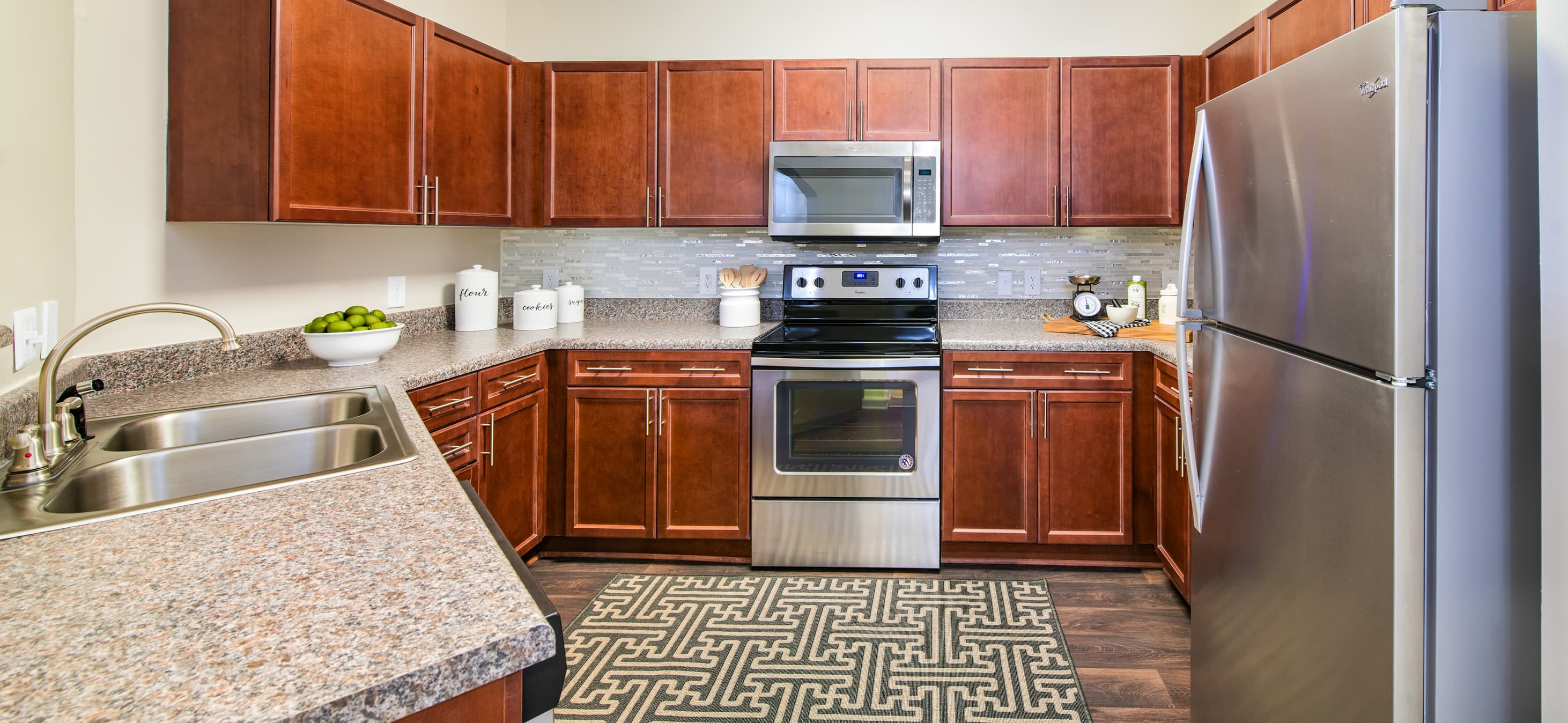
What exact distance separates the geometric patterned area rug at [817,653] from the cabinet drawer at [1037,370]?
27.1 inches

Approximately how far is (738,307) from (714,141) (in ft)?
2.14

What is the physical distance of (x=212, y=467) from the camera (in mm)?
1464

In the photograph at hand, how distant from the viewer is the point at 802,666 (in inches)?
88.1

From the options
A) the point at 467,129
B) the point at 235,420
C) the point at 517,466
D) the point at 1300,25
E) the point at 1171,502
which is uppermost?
the point at 1300,25

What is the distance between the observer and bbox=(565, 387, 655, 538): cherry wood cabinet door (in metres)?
2.98

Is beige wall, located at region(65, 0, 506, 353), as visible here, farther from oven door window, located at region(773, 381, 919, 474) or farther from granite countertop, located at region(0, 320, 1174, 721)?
oven door window, located at region(773, 381, 919, 474)

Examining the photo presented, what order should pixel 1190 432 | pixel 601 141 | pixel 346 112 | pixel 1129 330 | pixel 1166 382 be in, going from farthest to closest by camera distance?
1. pixel 601 141
2. pixel 1129 330
3. pixel 1166 382
4. pixel 346 112
5. pixel 1190 432

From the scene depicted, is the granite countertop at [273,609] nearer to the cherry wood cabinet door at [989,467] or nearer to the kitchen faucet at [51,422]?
the kitchen faucet at [51,422]

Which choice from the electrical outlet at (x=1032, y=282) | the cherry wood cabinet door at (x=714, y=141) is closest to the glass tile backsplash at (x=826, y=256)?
the electrical outlet at (x=1032, y=282)

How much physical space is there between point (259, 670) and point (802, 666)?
1.76 m

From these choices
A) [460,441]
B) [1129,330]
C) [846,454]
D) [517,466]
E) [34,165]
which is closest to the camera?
[34,165]

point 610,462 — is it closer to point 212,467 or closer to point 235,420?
point 235,420

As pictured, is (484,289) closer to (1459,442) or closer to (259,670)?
(259,670)

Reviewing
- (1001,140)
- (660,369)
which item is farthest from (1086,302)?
(660,369)
